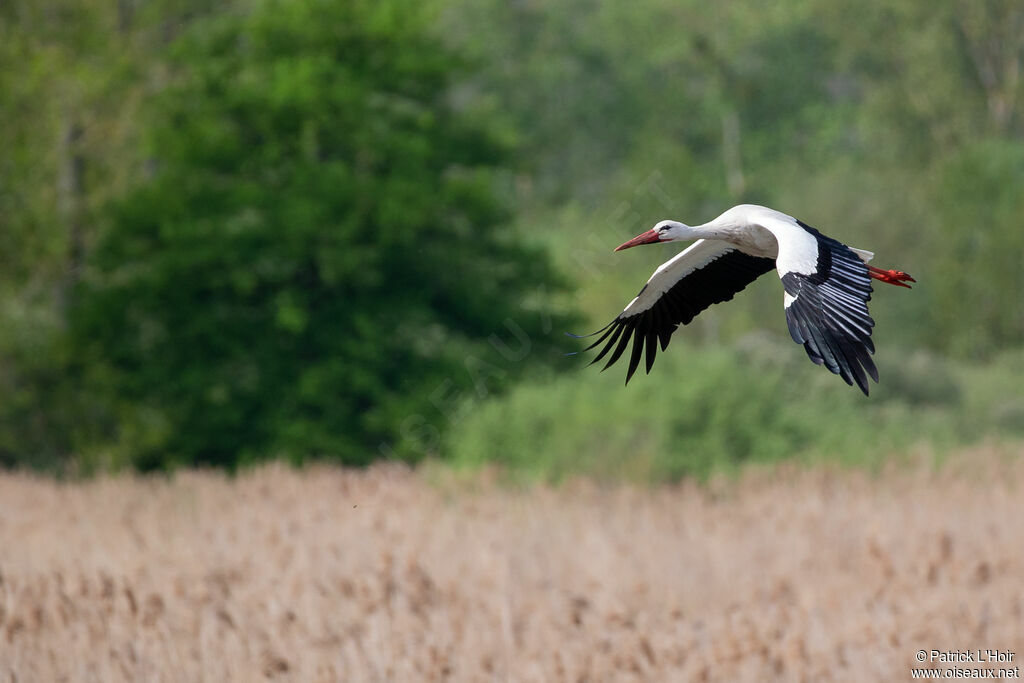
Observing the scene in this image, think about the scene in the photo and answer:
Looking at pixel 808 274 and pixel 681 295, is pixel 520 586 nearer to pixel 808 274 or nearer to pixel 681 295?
pixel 681 295

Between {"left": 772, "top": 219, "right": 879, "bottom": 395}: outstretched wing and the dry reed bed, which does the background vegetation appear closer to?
the dry reed bed

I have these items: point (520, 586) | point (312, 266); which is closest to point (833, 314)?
point (520, 586)

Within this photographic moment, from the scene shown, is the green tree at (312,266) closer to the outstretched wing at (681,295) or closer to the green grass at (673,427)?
the green grass at (673,427)

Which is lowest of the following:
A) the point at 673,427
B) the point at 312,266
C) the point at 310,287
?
the point at 673,427

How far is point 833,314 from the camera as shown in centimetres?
520

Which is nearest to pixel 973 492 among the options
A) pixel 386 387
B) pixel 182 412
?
pixel 386 387

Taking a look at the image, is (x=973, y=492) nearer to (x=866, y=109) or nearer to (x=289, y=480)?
(x=289, y=480)

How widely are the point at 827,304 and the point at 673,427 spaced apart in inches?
477

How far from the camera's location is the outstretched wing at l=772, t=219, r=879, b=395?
4965mm

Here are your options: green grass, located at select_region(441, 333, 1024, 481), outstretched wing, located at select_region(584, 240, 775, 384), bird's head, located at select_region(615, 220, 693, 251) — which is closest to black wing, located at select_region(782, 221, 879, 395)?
bird's head, located at select_region(615, 220, 693, 251)

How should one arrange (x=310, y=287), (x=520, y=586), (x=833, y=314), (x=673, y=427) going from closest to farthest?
(x=833, y=314) → (x=520, y=586) → (x=673, y=427) → (x=310, y=287)

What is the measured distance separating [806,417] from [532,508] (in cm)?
603

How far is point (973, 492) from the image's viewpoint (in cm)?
1510

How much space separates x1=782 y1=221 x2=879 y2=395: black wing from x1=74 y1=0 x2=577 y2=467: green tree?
1459cm
